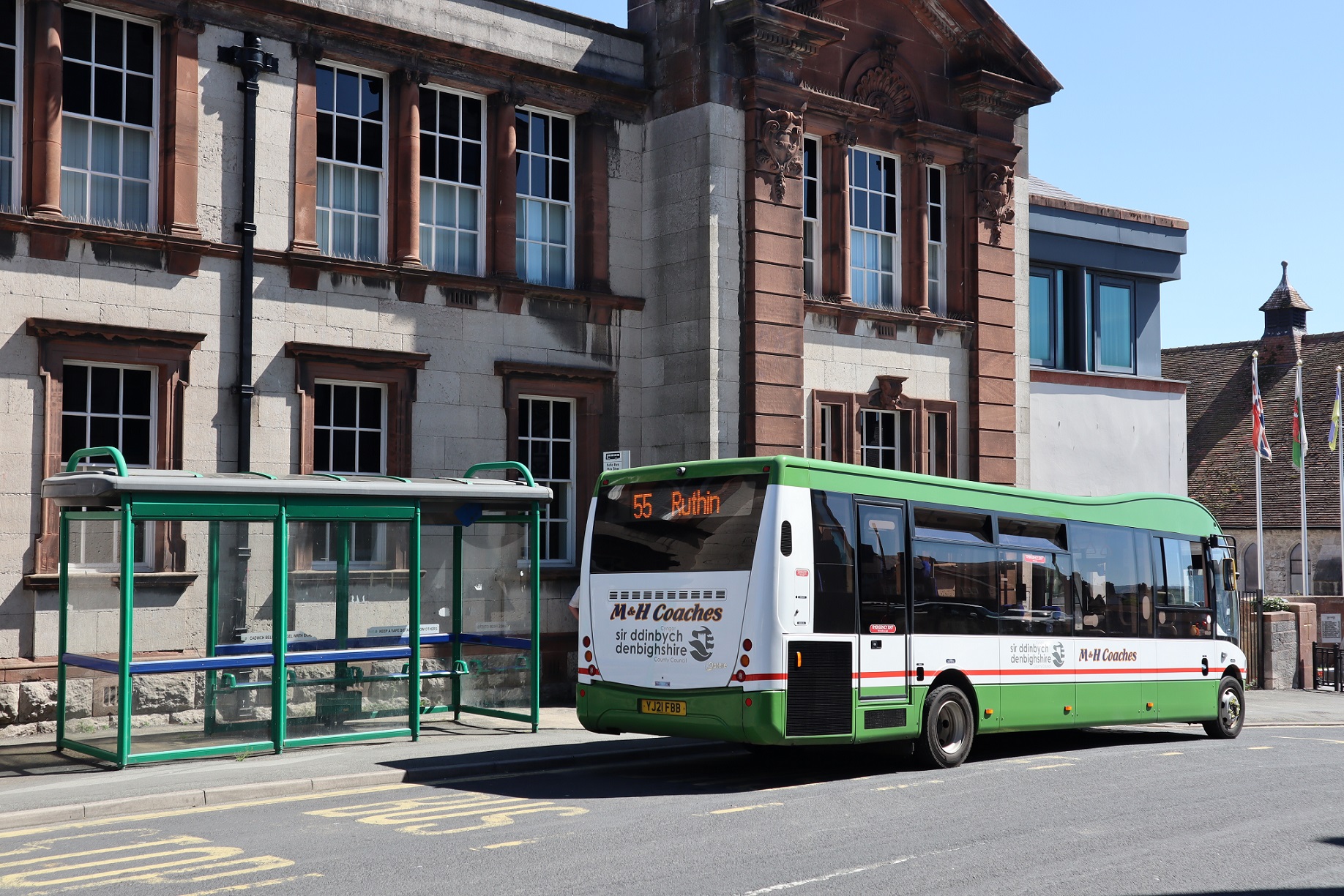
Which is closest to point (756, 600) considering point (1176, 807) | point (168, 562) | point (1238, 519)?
point (1176, 807)

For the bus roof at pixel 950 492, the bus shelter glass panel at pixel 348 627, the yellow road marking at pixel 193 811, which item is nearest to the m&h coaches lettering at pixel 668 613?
the bus roof at pixel 950 492

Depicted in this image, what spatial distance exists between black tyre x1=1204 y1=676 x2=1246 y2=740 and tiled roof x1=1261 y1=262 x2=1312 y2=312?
4511cm

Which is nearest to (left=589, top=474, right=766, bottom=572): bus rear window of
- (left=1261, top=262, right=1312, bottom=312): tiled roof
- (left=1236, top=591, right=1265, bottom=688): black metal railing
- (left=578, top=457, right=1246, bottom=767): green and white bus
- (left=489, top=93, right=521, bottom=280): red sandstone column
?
(left=578, top=457, right=1246, bottom=767): green and white bus

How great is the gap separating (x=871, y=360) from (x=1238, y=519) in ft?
107

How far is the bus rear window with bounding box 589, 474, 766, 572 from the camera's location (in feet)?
41.6

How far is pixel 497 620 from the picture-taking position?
648 inches

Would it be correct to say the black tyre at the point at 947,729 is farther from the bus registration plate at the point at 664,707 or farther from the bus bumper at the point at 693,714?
the bus registration plate at the point at 664,707

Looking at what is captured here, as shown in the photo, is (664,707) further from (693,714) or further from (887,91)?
(887,91)

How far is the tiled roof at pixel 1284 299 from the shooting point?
59469 mm

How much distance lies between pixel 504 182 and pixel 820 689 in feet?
32.1

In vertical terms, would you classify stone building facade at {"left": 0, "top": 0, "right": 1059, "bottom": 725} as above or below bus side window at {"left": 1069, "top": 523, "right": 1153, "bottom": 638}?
above

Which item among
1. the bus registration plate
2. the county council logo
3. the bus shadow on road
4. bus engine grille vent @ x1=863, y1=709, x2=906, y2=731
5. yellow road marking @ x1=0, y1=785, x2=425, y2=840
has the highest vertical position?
the county council logo

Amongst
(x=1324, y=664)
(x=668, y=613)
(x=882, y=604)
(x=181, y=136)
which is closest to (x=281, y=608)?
(x=668, y=613)

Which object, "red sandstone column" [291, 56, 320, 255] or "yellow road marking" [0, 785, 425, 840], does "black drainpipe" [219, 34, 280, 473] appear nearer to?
"red sandstone column" [291, 56, 320, 255]
